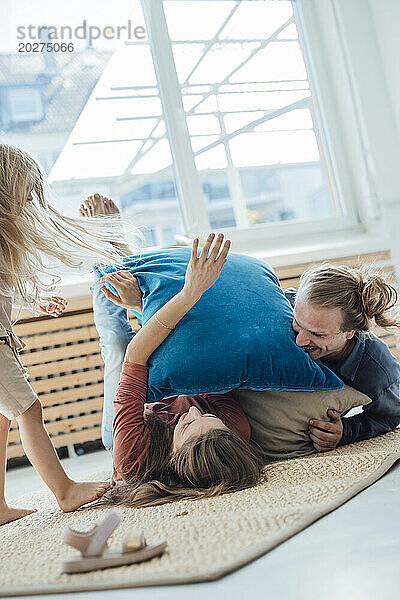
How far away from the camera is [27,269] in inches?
55.5

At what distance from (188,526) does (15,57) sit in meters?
2.26

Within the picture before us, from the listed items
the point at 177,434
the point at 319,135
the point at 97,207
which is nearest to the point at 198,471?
the point at 177,434

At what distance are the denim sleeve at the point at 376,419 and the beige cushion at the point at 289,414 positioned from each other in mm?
66

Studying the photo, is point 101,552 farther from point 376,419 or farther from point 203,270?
point 376,419

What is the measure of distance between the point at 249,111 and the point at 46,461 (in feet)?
6.88

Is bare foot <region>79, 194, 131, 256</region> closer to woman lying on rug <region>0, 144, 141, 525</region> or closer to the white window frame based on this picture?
woman lying on rug <region>0, 144, 141, 525</region>

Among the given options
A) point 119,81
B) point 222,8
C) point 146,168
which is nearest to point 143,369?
point 146,168

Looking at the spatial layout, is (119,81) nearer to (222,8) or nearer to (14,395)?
(222,8)

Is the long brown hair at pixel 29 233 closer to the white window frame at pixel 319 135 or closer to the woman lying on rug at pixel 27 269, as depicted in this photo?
the woman lying on rug at pixel 27 269

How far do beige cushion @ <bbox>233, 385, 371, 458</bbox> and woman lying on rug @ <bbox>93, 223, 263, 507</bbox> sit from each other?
0.15 feet

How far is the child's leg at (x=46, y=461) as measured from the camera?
1.33 metres

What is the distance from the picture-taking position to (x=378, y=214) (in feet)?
9.69

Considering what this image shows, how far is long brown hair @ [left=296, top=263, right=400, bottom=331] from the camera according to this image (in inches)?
53.6

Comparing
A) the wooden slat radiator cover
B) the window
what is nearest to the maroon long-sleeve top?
the wooden slat radiator cover
